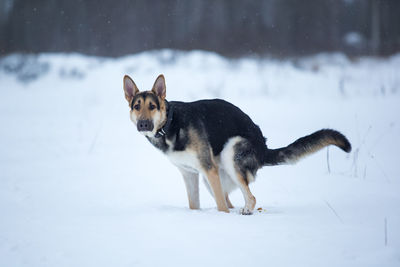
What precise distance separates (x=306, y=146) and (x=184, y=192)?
192cm

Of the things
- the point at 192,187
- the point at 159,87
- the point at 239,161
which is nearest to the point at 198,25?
the point at 159,87

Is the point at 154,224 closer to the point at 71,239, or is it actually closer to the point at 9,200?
the point at 71,239

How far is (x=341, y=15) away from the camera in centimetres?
2561

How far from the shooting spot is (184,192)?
4594 millimetres

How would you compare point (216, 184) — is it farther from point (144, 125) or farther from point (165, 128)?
point (144, 125)

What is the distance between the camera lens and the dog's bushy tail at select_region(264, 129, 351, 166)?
10.6 feet

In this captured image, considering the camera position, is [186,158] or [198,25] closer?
[186,158]

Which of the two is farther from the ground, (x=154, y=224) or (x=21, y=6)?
(x=21, y=6)

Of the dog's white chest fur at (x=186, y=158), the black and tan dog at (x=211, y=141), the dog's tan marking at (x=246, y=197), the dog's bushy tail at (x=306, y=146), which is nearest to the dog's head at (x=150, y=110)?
the black and tan dog at (x=211, y=141)

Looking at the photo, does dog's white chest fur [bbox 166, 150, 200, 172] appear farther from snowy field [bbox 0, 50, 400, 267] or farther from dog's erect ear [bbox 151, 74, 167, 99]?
dog's erect ear [bbox 151, 74, 167, 99]

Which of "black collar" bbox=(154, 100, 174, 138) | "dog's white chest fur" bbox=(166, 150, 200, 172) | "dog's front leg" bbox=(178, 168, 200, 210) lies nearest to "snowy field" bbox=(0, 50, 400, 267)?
"dog's front leg" bbox=(178, 168, 200, 210)

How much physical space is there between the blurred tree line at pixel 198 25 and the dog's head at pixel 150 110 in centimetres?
1766

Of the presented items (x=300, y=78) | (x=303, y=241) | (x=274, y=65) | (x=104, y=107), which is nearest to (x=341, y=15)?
(x=274, y=65)

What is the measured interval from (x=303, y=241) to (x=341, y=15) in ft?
90.6
